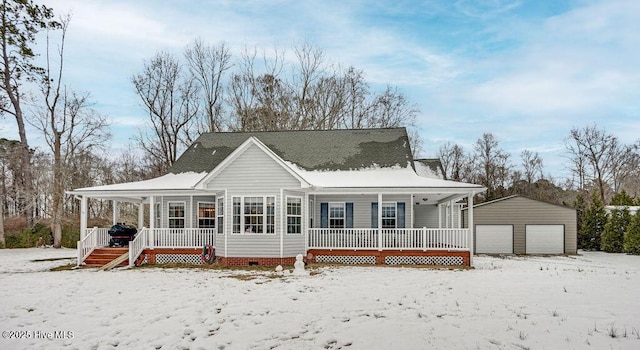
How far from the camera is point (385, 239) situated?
17750 millimetres

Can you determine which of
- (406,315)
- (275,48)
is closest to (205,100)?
(275,48)

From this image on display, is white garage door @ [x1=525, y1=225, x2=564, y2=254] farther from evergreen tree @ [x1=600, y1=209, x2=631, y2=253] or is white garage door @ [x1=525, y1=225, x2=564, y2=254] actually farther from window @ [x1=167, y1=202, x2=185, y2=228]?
window @ [x1=167, y1=202, x2=185, y2=228]

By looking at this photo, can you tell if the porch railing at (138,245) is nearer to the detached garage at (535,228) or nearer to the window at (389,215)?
the window at (389,215)

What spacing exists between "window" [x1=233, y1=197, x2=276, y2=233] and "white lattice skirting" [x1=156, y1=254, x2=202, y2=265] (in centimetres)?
253

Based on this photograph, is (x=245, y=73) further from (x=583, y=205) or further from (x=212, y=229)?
(x=583, y=205)

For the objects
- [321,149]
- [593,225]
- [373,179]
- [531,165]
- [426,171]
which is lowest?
[593,225]

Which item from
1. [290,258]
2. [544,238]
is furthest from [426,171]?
[290,258]

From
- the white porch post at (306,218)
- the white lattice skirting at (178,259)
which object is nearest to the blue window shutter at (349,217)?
the white porch post at (306,218)

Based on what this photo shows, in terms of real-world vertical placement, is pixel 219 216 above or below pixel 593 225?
above

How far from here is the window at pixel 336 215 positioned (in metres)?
18.9

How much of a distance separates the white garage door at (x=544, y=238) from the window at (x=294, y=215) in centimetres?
1505

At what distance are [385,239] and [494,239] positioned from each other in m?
10.8

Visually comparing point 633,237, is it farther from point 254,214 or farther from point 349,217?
point 254,214

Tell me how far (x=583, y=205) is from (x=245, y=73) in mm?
26980
